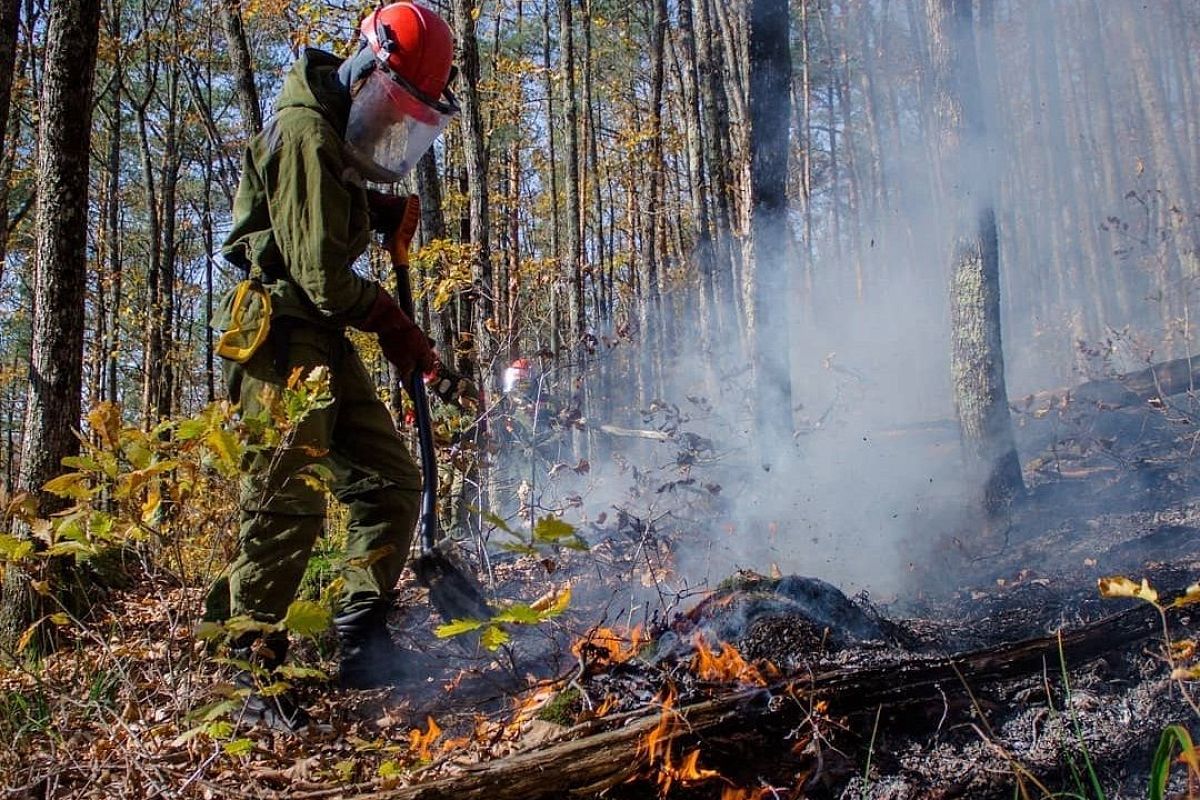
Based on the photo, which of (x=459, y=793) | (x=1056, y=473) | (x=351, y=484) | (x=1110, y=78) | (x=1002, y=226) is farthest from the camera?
(x=1002, y=226)

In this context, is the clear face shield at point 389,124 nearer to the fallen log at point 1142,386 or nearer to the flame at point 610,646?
the flame at point 610,646

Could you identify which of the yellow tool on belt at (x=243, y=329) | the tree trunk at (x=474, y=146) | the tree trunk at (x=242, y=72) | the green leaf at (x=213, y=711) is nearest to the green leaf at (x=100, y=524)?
the green leaf at (x=213, y=711)

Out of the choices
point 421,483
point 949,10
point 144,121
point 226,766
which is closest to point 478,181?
point 949,10

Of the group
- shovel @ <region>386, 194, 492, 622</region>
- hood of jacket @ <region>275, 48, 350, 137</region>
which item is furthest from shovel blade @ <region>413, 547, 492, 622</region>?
hood of jacket @ <region>275, 48, 350, 137</region>

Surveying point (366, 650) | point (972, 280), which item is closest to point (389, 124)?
point (366, 650)

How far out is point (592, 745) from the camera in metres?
1.94

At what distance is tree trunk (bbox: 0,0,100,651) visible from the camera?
420 centimetres

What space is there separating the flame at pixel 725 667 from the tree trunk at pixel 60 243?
3605 millimetres

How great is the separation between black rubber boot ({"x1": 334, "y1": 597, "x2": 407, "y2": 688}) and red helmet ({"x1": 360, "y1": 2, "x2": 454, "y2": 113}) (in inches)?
82.1

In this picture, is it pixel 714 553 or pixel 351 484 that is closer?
pixel 351 484

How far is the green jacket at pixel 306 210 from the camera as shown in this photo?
284 cm

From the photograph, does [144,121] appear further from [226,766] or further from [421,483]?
[226,766]

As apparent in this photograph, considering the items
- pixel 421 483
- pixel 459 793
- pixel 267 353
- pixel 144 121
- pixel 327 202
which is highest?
pixel 144 121

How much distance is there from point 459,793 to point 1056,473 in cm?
570
